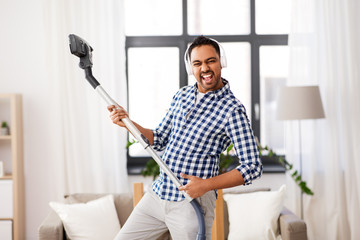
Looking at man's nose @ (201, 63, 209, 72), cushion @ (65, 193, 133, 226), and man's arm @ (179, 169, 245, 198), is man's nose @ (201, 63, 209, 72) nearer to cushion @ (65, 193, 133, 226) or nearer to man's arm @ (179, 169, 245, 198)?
man's arm @ (179, 169, 245, 198)

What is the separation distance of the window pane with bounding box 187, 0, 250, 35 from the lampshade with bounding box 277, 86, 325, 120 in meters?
0.84

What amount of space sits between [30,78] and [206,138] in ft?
8.72

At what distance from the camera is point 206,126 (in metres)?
1.83

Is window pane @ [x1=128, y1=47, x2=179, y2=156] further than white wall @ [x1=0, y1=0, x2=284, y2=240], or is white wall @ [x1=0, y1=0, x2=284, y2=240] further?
window pane @ [x1=128, y1=47, x2=179, y2=156]

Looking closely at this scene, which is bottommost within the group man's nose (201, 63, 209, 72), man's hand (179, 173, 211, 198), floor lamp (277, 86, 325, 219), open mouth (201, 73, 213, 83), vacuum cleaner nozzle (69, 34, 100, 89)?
man's hand (179, 173, 211, 198)

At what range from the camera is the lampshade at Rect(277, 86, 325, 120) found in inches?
144

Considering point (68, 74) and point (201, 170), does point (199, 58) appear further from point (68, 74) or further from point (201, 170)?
point (68, 74)

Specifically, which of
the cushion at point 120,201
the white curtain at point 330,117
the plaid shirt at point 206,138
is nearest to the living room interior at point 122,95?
the white curtain at point 330,117

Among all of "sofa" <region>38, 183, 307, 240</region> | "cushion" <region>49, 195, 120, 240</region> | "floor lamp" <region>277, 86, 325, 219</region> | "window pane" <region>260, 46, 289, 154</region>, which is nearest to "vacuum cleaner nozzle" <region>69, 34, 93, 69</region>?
"sofa" <region>38, 183, 307, 240</region>

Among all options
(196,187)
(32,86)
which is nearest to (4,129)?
(32,86)

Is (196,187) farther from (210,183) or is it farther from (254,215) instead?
(254,215)

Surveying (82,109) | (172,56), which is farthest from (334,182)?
(82,109)

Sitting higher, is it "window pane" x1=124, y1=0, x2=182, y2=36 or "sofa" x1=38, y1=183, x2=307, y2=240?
"window pane" x1=124, y1=0, x2=182, y2=36

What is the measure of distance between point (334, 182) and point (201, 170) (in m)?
2.45
